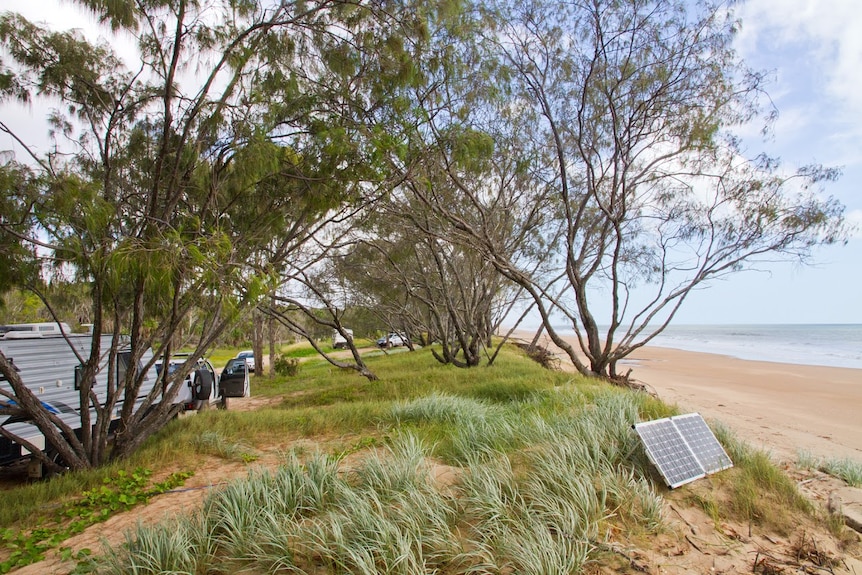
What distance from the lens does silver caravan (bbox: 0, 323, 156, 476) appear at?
6012 mm

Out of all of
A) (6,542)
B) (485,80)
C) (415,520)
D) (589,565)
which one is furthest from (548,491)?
(485,80)

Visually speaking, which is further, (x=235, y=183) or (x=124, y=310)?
(x=124, y=310)

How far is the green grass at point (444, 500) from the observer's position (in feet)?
10.1

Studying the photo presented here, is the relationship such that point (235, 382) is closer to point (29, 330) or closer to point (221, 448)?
point (29, 330)

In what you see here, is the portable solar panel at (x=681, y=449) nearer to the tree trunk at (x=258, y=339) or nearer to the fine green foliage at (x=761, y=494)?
the fine green foliage at (x=761, y=494)

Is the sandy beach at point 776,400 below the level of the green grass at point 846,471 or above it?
below

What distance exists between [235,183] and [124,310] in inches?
109

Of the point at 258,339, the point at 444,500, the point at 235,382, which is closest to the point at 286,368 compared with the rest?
the point at 258,339

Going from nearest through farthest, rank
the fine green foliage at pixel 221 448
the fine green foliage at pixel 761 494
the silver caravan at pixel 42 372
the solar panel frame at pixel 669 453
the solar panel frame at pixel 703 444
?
the fine green foliage at pixel 761 494
the solar panel frame at pixel 669 453
the solar panel frame at pixel 703 444
the fine green foliage at pixel 221 448
the silver caravan at pixel 42 372

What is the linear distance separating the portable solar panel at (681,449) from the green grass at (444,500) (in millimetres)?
155

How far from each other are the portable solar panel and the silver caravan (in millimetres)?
6314

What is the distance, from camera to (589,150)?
11680 millimetres

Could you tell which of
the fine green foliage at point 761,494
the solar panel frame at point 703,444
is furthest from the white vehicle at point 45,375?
the fine green foliage at point 761,494

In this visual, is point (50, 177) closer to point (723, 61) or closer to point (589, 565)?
point (589, 565)
